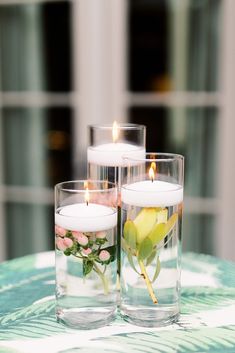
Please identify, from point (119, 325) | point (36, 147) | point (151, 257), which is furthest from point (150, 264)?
point (36, 147)

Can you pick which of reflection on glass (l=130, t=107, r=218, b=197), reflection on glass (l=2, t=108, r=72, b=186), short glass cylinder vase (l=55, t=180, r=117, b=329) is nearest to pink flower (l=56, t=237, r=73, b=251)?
short glass cylinder vase (l=55, t=180, r=117, b=329)

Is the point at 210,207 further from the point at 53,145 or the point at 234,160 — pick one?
the point at 53,145

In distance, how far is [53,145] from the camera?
279cm

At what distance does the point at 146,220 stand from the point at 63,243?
0.14m

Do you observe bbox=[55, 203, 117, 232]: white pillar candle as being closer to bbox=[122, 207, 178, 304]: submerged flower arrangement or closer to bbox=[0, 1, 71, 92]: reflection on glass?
bbox=[122, 207, 178, 304]: submerged flower arrangement

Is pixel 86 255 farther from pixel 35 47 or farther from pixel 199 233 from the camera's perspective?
pixel 35 47

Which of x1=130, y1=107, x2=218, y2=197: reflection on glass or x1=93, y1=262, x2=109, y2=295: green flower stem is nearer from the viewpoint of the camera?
x1=93, y1=262, x2=109, y2=295: green flower stem

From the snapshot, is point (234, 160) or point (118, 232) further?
point (234, 160)

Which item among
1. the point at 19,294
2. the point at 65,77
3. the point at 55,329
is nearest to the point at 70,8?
the point at 65,77

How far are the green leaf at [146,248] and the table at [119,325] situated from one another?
0.41ft

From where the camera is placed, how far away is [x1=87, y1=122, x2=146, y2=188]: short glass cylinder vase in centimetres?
115

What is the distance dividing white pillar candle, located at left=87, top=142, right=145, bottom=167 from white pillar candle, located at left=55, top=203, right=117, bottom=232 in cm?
12

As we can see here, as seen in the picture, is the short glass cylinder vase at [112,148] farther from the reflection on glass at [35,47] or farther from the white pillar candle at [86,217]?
the reflection on glass at [35,47]

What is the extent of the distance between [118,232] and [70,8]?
1697mm
